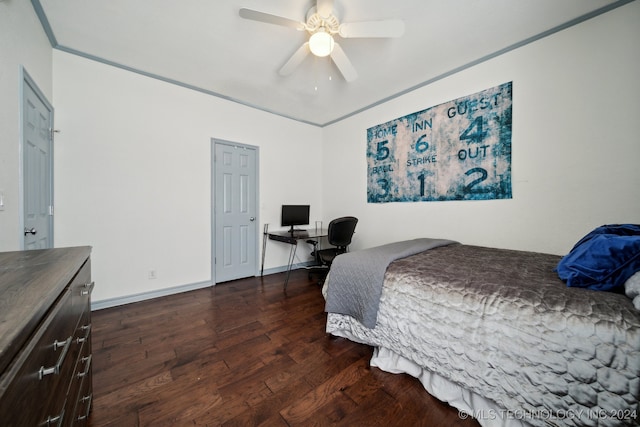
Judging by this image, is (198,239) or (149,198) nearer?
(149,198)

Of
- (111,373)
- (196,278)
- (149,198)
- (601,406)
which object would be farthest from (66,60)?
(601,406)

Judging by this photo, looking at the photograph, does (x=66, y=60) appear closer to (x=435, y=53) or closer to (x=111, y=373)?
(x=111, y=373)

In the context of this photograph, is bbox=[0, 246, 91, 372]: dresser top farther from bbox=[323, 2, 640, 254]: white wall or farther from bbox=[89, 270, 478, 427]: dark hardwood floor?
bbox=[323, 2, 640, 254]: white wall

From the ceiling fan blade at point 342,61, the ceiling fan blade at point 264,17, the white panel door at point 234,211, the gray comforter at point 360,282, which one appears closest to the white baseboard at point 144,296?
the white panel door at point 234,211

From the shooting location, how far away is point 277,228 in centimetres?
403

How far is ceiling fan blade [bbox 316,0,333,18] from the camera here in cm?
172

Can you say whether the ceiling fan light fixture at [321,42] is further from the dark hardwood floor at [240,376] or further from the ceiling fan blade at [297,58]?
the dark hardwood floor at [240,376]

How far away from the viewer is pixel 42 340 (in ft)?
1.81

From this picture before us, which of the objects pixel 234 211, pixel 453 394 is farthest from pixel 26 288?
pixel 234 211

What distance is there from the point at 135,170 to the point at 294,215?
2.18 m

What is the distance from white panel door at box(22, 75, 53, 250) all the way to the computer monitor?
2538mm

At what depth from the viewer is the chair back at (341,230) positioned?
9.98 ft

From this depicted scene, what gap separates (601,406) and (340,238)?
8.03 ft

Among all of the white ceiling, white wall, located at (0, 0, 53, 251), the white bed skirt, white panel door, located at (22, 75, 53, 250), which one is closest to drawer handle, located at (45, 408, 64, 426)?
white wall, located at (0, 0, 53, 251)
